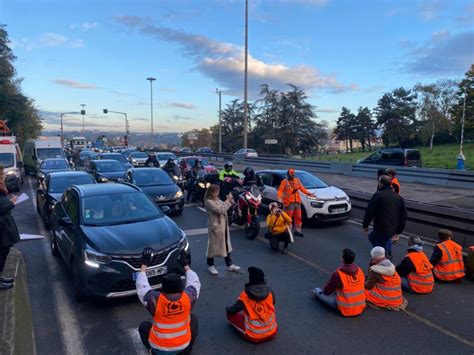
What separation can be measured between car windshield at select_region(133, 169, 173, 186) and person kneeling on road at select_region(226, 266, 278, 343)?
882cm

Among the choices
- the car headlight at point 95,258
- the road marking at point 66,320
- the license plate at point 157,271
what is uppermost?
the car headlight at point 95,258

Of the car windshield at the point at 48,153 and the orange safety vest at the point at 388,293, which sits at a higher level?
the car windshield at the point at 48,153

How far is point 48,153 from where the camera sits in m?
25.2

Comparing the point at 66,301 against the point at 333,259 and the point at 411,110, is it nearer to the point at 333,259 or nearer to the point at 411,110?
the point at 333,259

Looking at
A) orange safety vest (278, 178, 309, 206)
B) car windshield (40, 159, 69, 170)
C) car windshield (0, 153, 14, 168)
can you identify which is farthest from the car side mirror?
car windshield (0, 153, 14, 168)

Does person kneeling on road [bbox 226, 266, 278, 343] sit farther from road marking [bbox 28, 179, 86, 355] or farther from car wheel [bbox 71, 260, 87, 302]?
car wheel [bbox 71, 260, 87, 302]

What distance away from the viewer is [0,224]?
559 centimetres

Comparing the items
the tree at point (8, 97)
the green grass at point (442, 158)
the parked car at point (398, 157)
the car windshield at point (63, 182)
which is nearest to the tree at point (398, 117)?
the green grass at point (442, 158)

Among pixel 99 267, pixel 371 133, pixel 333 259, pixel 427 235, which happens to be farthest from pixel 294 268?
pixel 371 133

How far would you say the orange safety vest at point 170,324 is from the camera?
3561 mm

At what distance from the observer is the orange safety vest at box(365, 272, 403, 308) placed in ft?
17.1

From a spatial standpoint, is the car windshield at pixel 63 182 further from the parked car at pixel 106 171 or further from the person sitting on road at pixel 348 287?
the person sitting on road at pixel 348 287

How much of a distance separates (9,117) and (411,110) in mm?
61694

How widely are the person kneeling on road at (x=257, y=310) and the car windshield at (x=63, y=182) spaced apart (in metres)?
7.97
